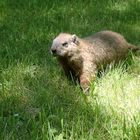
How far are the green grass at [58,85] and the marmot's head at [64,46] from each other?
308 millimetres

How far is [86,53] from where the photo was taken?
493 centimetres

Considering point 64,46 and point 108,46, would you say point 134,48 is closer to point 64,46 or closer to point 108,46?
point 108,46

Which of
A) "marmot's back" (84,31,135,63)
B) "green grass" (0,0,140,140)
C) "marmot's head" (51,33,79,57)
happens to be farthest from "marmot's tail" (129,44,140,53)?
"marmot's head" (51,33,79,57)

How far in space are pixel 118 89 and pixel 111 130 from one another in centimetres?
85

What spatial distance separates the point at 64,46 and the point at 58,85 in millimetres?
391

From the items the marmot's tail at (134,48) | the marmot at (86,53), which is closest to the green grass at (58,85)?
the marmot at (86,53)

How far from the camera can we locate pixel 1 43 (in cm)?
596

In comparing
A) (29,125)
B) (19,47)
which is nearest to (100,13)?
(19,47)

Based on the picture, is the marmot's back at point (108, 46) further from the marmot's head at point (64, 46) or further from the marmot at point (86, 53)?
the marmot's head at point (64, 46)

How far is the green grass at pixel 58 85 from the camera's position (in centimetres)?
376

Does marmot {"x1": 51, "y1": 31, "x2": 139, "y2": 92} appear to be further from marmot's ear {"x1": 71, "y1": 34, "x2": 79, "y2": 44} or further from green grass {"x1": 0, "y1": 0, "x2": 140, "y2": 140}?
green grass {"x1": 0, "y1": 0, "x2": 140, "y2": 140}

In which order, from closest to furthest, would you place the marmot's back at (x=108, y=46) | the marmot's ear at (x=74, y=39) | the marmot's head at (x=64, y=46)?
the marmot's head at (x=64, y=46), the marmot's ear at (x=74, y=39), the marmot's back at (x=108, y=46)

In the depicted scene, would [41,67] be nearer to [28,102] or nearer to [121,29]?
[28,102]

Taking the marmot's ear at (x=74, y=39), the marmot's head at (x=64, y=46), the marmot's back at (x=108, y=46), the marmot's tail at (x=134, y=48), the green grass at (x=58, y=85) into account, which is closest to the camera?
the green grass at (x=58, y=85)
